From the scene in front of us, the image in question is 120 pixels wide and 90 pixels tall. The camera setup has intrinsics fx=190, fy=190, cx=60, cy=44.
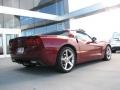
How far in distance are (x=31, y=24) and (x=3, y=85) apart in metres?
13.8

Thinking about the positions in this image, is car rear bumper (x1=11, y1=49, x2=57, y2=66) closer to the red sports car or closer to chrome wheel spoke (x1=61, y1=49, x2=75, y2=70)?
the red sports car

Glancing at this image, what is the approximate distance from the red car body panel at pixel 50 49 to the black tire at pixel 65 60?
0.12 meters

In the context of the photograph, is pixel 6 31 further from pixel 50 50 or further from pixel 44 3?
pixel 50 50

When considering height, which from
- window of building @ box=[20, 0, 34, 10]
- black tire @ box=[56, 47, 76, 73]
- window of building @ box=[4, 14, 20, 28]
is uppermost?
window of building @ box=[20, 0, 34, 10]

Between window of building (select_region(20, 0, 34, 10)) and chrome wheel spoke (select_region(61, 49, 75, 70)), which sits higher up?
window of building (select_region(20, 0, 34, 10))

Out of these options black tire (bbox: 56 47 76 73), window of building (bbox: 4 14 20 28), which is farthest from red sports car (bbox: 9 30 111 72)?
window of building (bbox: 4 14 20 28)

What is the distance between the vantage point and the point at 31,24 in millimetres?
17391

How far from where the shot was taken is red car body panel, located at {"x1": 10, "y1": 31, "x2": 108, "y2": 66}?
15.4ft

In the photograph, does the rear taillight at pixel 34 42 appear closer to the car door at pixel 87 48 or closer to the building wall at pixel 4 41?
the car door at pixel 87 48

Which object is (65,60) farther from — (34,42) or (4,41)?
(4,41)

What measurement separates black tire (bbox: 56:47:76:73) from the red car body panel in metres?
0.12

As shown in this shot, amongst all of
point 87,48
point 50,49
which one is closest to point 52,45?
point 50,49

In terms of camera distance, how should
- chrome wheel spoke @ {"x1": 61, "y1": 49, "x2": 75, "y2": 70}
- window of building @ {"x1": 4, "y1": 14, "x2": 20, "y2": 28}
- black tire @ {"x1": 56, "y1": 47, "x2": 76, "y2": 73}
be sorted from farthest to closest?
window of building @ {"x1": 4, "y1": 14, "x2": 20, "y2": 28} < chrome wheel spoke @ {"x1": 61, "y1": 49, "x2": 75, "y2": 70} < black tire @ {"x1": 56, "y1": 47, "x2": 76, "y2": 73}

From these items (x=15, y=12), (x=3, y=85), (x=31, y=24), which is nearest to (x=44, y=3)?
(x=31, y=24)
